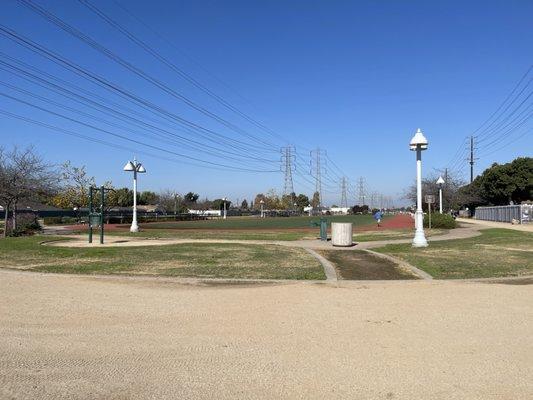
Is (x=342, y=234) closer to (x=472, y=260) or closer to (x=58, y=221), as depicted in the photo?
(x=472, y=260)

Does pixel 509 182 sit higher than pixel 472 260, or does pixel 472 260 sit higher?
pixel 509 182

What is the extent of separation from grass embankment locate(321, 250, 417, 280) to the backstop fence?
3827cm

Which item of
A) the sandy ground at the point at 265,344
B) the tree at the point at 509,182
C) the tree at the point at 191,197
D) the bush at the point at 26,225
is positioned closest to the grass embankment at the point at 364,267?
the sandy ground at the point at 265,344

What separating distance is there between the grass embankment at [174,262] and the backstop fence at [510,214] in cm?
3930

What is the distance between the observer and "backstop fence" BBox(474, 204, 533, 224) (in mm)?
50406

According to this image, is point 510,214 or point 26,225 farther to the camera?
point 510,214

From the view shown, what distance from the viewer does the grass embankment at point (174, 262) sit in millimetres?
12742

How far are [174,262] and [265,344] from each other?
889 cm

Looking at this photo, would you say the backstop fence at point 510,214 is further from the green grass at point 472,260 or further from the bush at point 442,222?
the green grass at point 472,260

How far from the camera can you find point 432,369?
537 centimetres

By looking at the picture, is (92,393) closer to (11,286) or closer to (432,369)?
(432,369)

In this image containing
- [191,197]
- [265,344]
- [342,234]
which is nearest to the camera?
[265,344]

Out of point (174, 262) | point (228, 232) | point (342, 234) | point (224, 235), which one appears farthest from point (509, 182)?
point (174, 262)

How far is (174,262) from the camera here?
14789mm
